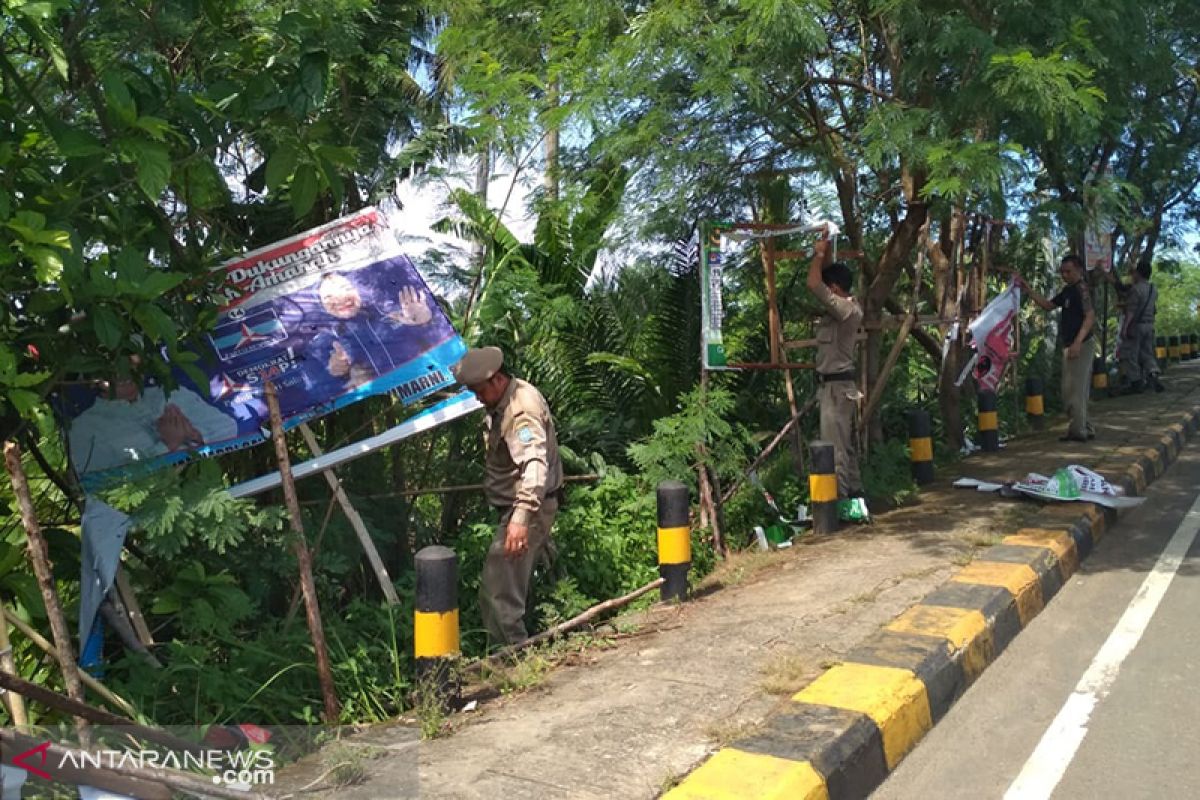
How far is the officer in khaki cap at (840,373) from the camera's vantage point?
723cm

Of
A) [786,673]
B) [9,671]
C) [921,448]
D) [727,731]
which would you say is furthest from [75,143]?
[921,448]

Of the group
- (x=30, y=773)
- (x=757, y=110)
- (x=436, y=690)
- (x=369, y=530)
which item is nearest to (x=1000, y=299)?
(x=757, y=110)

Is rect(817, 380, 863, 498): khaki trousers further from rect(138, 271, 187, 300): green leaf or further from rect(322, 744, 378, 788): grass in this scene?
rect(138, 271, 187, 300): green leaf

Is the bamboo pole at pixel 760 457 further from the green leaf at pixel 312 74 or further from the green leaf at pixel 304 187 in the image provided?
the green leaf at pixel 312 74

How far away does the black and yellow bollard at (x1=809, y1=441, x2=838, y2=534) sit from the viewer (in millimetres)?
7094

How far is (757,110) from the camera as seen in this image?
A: 22.4ft

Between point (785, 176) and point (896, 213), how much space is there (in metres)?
1.59

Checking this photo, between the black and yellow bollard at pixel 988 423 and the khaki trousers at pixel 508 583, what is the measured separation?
6.48m

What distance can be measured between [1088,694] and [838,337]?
351 cm

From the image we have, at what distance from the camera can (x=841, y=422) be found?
24.6ft

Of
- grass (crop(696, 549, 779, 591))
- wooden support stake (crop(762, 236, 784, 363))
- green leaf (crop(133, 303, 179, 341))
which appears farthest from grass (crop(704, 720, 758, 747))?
wooden support stake (crop(762, 236, 784, 363))

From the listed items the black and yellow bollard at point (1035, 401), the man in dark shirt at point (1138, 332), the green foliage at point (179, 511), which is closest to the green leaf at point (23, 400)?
the green foliage at point (179, 511)

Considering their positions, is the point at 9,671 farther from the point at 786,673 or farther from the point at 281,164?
the point at 786,673

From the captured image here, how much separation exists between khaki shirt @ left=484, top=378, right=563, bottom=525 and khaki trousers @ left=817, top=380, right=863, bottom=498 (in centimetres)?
289
